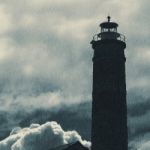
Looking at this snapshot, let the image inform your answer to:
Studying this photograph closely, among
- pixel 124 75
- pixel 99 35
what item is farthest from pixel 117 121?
pixel 99 35

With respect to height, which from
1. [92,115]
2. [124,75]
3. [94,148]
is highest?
[124,75]

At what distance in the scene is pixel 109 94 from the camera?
169 feet

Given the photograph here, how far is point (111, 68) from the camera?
51.4 meters

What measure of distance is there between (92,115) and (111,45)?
7.56 metres

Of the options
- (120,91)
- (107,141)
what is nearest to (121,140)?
(107,141)

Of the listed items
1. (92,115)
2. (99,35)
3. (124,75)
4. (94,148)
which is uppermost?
(99,35)

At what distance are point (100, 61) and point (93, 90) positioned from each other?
3.11 m

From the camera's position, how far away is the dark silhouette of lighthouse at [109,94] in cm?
5053

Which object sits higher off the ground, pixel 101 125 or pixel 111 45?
pixel 111 45

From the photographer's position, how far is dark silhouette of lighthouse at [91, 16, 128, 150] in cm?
5053

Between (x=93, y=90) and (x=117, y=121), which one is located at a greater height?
(x=93, y=90)

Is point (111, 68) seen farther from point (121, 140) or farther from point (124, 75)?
point (121, 140)

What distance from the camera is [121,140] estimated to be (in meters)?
50.6

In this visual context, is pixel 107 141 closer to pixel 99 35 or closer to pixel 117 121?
pixel 117 121
